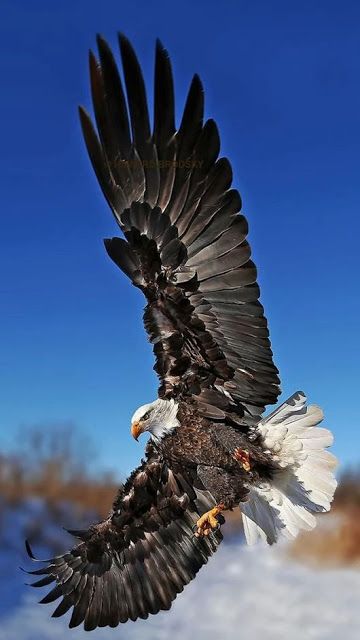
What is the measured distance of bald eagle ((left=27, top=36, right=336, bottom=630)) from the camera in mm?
5727

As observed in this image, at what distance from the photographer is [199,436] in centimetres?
629

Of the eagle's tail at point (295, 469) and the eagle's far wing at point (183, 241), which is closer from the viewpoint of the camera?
the eagle's far wing at point (183, 241)

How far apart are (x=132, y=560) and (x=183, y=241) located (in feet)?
11.6

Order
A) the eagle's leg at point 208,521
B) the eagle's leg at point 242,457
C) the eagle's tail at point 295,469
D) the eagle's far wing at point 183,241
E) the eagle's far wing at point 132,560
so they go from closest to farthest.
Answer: the eagle's far wing at point 183,241 < the eagle's leg at point 242,457 < the eagle's leg at point 208,521 < the eagle's tail at point 295,469 < the eagle's far wing at point 132,560

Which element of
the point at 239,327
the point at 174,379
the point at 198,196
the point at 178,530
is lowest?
the point at 178,530

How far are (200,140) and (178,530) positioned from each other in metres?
3.96

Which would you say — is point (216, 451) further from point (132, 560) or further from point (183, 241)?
point (132, 560)

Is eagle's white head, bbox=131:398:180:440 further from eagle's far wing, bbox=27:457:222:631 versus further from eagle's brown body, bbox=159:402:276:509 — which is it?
eagle's far wing, bbox=27:457:222:631

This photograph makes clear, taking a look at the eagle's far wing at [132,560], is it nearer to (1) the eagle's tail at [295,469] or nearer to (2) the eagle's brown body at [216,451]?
(1) the eagle's tail at [295,469]

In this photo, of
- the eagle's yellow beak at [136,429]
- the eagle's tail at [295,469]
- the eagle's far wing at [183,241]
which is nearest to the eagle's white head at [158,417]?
the eagle's yellow beak at [136,429]

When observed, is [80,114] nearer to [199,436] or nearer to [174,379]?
[174,379]

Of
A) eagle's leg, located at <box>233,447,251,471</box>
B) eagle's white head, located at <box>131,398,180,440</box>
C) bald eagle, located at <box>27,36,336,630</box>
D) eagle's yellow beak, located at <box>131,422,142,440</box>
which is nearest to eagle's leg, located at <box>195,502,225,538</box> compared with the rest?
bald eagle, located at <box>27,36,336,630</box>

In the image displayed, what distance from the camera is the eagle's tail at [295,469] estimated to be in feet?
21.3

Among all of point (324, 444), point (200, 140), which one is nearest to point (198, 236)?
point (200, 140)
